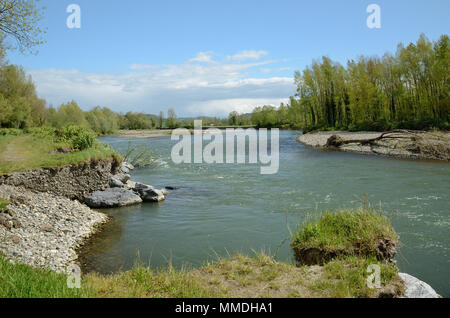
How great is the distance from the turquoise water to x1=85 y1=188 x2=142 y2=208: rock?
1.74 feet

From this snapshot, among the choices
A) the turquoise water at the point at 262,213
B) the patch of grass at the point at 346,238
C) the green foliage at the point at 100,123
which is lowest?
the turquoise water at the point at 262,213

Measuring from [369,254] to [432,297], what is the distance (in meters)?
1.45

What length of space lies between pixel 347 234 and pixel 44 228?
7.65m

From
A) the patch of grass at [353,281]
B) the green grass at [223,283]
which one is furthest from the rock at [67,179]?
the patch of grass at [353,281]

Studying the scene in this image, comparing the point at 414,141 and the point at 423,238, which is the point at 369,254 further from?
the point at 414,141

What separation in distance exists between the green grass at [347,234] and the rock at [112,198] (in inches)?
316

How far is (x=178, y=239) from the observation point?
8977 millimetres

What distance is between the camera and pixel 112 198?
12672mm

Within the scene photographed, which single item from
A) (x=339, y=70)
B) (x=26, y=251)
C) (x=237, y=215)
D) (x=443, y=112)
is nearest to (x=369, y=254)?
(x=237, y=215)

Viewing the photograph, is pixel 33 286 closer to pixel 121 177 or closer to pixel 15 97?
pixel 121 177

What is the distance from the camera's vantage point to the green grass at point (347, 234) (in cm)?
586

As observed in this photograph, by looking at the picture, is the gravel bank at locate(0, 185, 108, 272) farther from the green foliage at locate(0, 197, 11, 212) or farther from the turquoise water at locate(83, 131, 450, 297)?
the turquoise water at locate(83, 131, 450, 297)

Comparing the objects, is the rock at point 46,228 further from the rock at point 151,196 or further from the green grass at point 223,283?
the rock at point 151,196

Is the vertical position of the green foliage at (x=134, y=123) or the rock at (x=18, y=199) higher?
the green foliage at (x=134, y=123)
